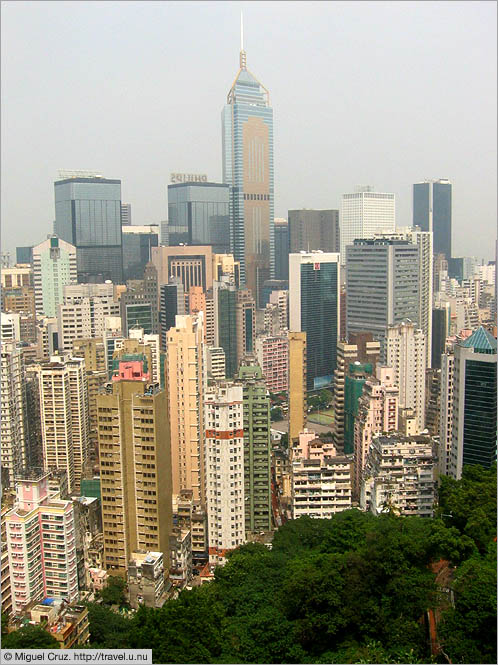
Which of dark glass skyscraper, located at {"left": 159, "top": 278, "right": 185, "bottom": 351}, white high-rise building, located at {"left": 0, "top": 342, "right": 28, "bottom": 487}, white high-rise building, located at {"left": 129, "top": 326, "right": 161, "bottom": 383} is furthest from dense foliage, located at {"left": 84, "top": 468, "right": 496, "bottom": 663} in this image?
dark glass skyscraper, located at {"left": 159, "top": 278, "right": 185, "bottom": 351}

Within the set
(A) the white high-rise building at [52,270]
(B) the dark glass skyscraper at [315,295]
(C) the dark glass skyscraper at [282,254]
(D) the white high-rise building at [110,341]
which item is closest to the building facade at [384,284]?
(B) the dark glass skyscraper at [315,295]

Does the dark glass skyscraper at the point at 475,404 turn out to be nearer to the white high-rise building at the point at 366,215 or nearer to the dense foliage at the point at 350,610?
the dense foliage at the point at 350,610

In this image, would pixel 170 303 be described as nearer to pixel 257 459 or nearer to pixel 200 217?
pixel 200 217

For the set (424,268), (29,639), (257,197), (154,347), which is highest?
(257,197)

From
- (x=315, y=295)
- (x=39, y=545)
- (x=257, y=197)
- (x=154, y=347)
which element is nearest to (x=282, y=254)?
(x=315, y=295)

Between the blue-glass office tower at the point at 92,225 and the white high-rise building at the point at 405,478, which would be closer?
the white high-rise building at the point at 405,478

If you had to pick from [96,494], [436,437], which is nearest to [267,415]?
[96,494]

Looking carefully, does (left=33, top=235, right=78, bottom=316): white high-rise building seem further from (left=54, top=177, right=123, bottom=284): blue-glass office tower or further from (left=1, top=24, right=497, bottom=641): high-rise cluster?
(left=54, top=177, right=123, bottom=284): blue-glass office tower
